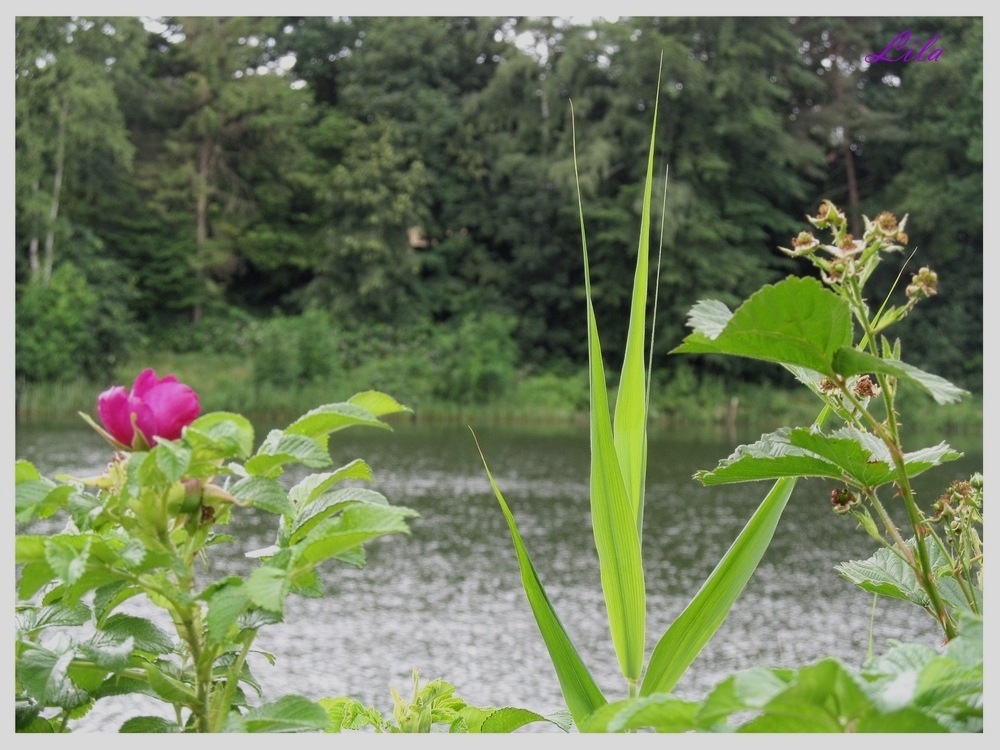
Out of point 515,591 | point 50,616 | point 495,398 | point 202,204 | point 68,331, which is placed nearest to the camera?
point 50,616

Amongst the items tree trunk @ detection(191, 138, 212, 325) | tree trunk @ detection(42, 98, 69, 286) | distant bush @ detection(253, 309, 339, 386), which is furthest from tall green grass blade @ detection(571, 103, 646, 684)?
tree trunk @ detection(191, 138, 212, 325)

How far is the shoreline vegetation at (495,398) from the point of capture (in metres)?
18.7

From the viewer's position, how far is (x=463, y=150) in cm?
2444

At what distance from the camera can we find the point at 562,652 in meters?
0.74

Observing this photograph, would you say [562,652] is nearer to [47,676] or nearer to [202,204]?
[47,676]

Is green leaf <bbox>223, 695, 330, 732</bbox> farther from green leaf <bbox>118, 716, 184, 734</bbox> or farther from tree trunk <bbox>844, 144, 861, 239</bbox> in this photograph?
tree trunk <bbox>844, 144, 861, 239</bbox>

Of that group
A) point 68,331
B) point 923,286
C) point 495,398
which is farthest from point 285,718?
point 68,331

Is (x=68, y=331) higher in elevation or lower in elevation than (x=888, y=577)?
lower

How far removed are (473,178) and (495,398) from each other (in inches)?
246

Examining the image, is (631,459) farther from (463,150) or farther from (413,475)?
(463,150)

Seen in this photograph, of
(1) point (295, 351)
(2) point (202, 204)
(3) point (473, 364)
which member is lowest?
(3) point (473, 364)

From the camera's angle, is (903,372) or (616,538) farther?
(616,538)

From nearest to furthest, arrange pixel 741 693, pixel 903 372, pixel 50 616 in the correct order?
pixel 741 693 → pixel 903 372 → pixel 50 616

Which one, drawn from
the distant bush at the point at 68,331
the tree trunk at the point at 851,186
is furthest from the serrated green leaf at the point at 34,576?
the tree trunk at the point at 851,186
